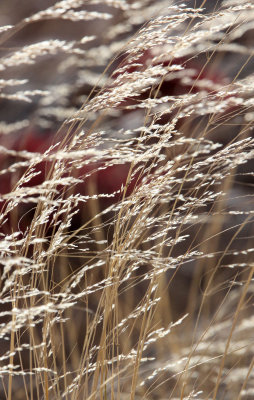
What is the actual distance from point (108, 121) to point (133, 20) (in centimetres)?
105

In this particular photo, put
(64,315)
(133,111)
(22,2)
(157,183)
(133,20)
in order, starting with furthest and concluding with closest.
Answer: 1. (22,2)
2. (133,111)
3. (64,315)
4. (133,20)
5. (157,183)

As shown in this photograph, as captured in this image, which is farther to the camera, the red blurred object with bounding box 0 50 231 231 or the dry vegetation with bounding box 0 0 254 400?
the red blurred object with bounding box 0 50 231 231

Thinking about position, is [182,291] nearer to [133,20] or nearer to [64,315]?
[64,315]

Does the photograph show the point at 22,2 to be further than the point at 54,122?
Yes

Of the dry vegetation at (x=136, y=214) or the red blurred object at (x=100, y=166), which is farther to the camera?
the red blurred object at (x=100, y=166)

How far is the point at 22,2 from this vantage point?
2.47 meters

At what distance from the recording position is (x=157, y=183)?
0.72m

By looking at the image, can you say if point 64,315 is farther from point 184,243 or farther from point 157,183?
point 157,183

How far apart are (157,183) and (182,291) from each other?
104 cm

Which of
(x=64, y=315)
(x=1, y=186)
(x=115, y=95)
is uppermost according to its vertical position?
(x=115, y=95)

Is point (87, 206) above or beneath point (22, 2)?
beneath

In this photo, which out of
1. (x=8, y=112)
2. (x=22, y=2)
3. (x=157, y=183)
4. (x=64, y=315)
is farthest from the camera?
(x=22, y=2)

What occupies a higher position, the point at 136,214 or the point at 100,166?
the point at 100,166

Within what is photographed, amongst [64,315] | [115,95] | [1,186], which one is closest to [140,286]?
[64,315]
